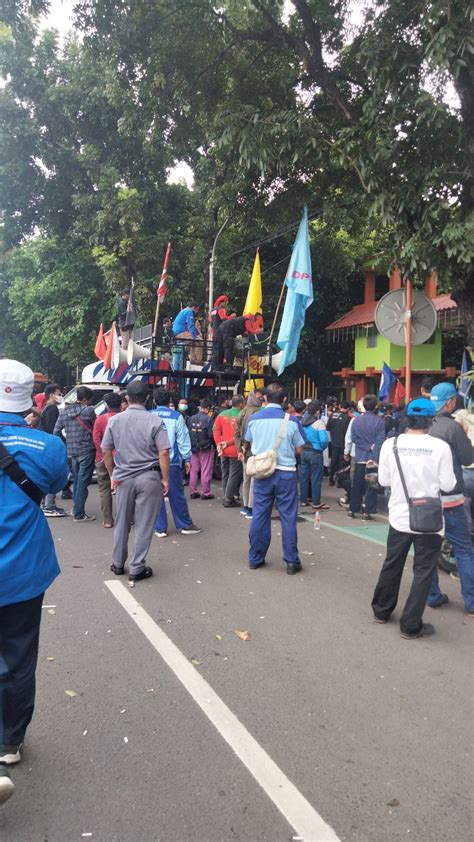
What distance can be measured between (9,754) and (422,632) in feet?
9.65

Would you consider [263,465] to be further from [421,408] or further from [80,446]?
[80,446]

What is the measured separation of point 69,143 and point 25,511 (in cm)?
2088

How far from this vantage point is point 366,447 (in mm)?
8969

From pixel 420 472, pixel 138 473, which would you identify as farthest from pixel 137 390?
pixel 420 472

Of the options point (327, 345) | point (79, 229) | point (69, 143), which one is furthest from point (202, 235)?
point (327, 345)

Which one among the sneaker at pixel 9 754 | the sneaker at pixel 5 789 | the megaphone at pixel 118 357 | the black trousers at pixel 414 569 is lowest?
the sneaker at pixel 9 754

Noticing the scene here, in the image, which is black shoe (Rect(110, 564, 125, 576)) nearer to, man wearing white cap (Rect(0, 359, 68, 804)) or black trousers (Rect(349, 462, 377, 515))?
man wearing white cap (Rect(0, 359, 68, 804))

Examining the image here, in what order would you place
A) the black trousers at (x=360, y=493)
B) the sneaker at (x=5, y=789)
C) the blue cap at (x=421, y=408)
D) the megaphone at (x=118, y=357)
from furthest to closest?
the megaphone at (x=118, y=357)
the black trousers at (x=360, y=493)
the blue cap at (x=421, y=408)
the sneaker at (x=5, y=789)

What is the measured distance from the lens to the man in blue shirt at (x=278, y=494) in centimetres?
606

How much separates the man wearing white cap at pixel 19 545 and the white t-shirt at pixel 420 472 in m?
2.59

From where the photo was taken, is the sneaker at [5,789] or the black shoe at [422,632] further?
the black shoe at [422,632]

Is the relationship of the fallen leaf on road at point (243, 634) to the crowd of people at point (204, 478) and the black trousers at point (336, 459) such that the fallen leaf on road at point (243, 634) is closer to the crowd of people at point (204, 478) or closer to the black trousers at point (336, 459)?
the crowd of people at point (204, 478)

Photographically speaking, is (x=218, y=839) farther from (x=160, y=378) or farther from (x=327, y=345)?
(x=327, y=345)

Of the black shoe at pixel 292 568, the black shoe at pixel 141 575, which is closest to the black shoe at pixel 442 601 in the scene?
the black shoe at pixel 292 568
